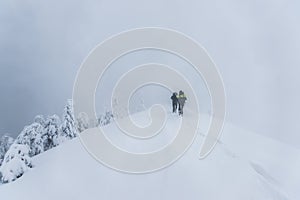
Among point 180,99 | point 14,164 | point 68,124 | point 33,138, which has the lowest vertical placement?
point 14,164

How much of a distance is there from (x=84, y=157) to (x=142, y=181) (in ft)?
11.2

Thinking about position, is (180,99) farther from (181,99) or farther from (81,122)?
(81,122)

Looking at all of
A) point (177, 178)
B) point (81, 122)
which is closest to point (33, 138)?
point (81, 122)

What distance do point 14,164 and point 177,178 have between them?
6.12 m

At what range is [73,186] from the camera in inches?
465

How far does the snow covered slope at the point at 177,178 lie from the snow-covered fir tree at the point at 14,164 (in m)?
0.27

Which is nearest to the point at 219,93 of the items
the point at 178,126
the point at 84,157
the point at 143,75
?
the point at 178,126

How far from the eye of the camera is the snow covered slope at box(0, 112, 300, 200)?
10.9 m

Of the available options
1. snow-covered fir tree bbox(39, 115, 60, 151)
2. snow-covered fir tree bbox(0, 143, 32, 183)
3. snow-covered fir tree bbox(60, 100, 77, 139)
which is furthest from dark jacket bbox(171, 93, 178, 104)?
snow-covered fir tree bbox(0, 143, 32, 183)

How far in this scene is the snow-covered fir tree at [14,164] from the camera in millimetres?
12531

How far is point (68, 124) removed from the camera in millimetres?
25062

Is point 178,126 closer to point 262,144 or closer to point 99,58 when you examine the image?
point 262,144

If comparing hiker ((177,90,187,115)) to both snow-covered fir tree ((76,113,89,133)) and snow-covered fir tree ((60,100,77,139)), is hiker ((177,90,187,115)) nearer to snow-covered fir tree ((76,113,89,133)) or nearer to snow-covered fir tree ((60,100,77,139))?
snow-covered fir tree ((76,113,89,133))

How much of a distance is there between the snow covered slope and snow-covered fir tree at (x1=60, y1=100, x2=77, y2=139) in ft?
31.2
